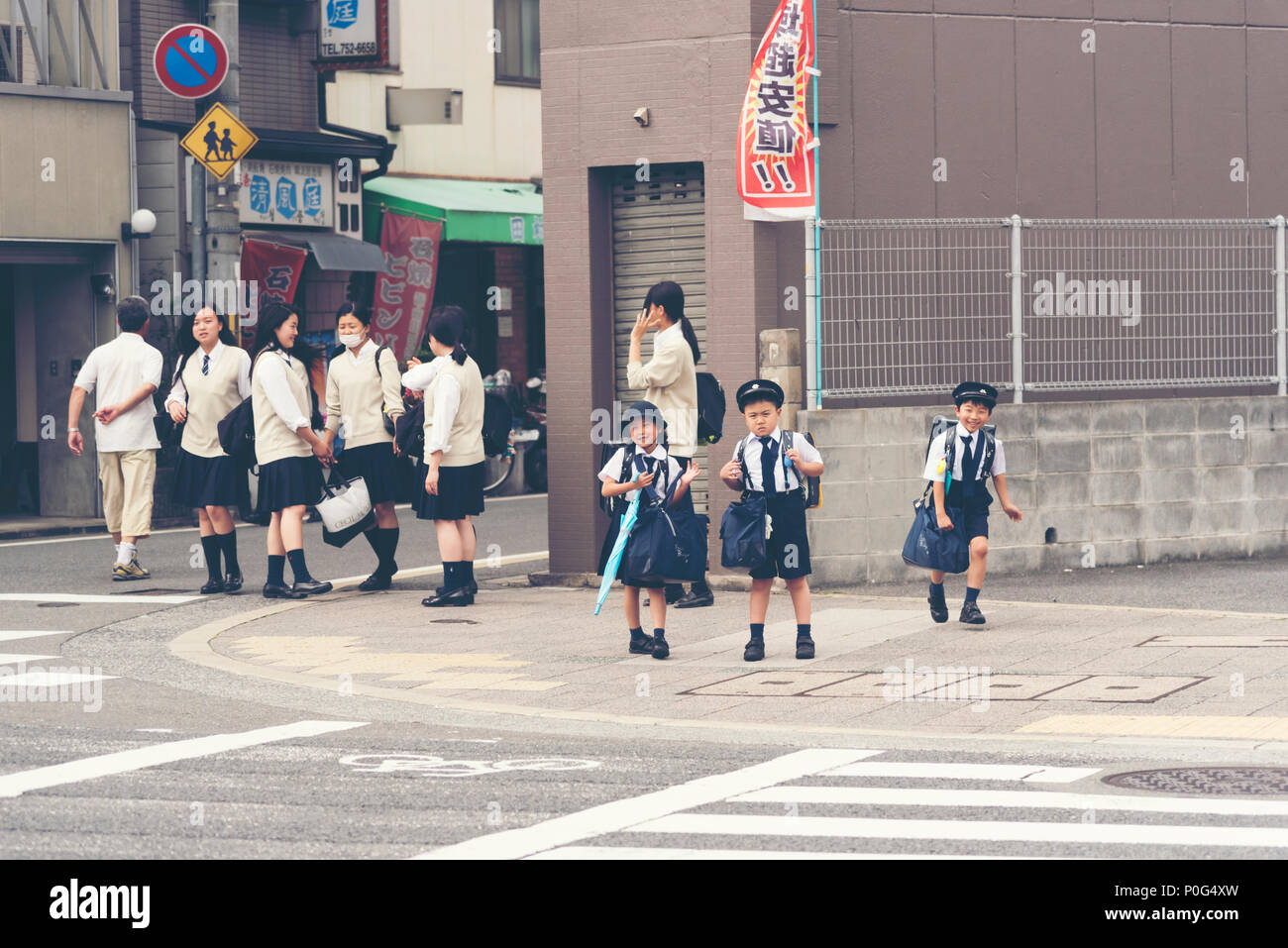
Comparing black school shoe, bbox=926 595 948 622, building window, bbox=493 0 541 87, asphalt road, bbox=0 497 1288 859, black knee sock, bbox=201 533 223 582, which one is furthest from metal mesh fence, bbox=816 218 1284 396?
building window, bbox=493 0 541 87

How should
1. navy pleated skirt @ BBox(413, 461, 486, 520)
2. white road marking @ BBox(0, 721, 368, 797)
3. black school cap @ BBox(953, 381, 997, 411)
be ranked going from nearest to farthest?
white road marking @ BBox(0, 721, 368, 797) → black school cap @ BBox(953, 381, 997, 411) → navy pleated skirt @ BBox(413, 461, 486, 520)

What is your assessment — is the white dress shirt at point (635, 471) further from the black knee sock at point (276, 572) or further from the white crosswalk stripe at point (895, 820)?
the black knee sock at point (276, 572)

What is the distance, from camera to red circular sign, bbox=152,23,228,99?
18.9m

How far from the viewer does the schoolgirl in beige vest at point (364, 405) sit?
1419 centimetres

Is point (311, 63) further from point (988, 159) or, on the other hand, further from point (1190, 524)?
point (1190, 524)

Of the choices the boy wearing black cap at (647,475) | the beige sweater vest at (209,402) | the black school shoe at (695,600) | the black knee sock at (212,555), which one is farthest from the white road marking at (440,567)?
the boy wearing black cap at (647,475)

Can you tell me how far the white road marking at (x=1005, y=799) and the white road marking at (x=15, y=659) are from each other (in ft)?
17.7

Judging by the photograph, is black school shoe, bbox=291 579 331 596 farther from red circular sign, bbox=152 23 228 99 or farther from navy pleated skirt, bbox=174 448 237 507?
red circular sign, bbox=152 23 228 99

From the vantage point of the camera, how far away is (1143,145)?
16.4 m

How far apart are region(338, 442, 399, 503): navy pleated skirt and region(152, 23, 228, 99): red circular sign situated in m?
6.14

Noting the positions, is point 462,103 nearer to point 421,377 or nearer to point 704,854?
point 421,377

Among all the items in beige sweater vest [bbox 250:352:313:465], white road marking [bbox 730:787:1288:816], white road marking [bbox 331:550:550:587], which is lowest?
white road marking [bbox 730:787:1288:816]
